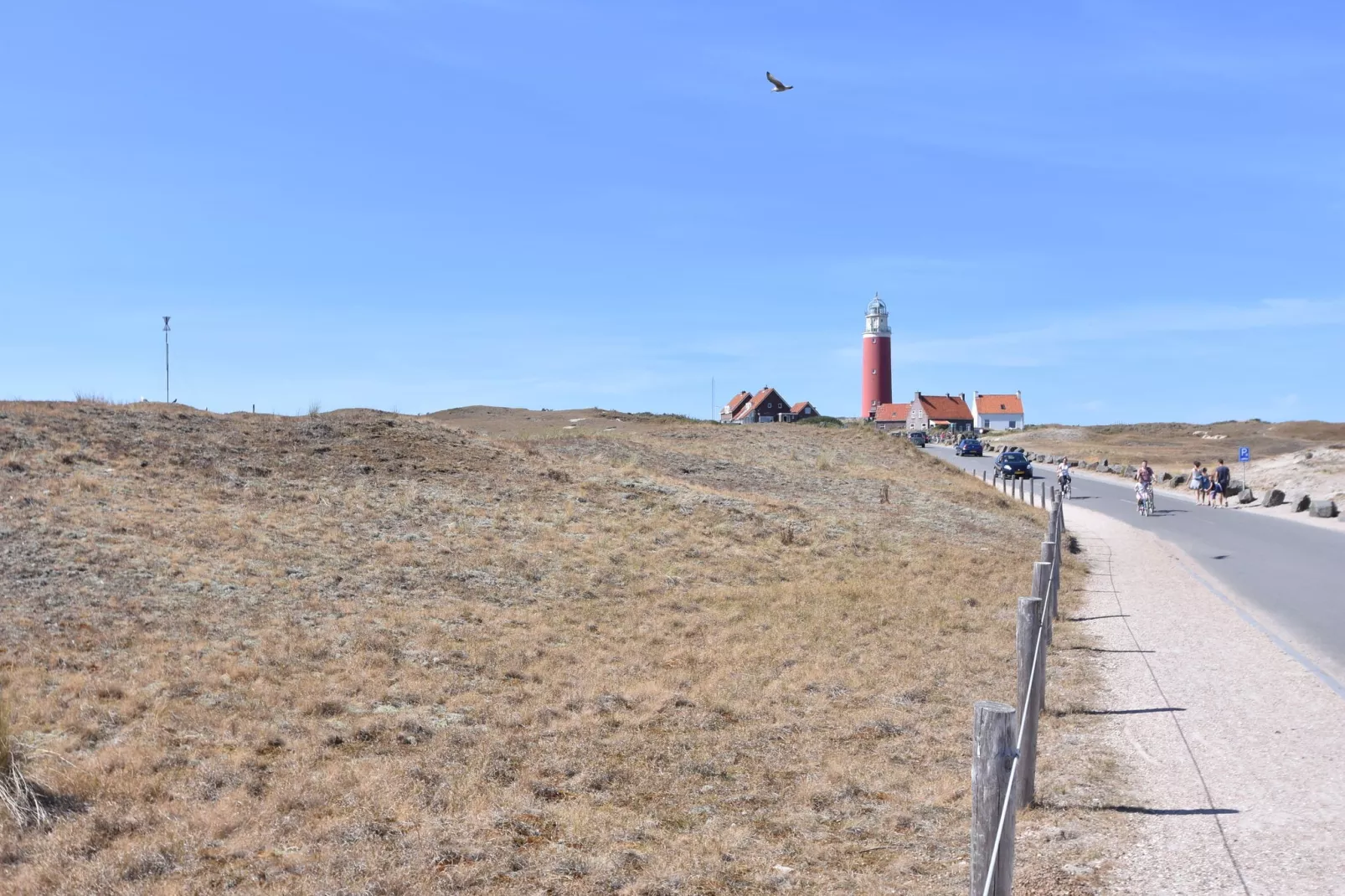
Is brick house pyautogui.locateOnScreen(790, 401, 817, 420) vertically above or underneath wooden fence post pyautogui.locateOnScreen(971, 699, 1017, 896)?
above

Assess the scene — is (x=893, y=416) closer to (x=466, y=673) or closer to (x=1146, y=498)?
(x=1146, y=498)

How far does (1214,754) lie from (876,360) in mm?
123354

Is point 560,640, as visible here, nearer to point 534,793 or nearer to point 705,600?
point 705,600

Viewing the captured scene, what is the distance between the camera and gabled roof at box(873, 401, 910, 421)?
140 metres

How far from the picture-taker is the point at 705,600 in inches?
641

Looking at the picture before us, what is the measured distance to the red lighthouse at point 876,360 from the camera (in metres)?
126

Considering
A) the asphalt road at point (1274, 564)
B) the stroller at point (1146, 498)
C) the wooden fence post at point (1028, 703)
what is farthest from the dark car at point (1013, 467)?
the wooden fence post at point (1028, 703)

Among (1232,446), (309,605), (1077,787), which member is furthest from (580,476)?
(1232,446)

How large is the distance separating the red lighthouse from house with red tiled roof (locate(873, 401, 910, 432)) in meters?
6.17

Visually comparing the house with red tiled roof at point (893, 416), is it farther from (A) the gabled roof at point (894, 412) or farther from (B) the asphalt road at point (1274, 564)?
(B) the asphalt road at point (1274, 564)

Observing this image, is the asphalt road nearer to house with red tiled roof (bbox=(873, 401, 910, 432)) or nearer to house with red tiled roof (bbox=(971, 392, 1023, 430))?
house with red tiled roof (bbox=(873, 401, 910, 432))

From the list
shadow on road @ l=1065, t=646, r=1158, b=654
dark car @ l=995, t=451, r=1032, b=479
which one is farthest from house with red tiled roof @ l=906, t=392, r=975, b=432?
shadow on road @ l=1065, t=646, r=1158, b=654

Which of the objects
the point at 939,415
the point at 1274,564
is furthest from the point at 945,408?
the point at 1274,564

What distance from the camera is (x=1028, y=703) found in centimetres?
623
